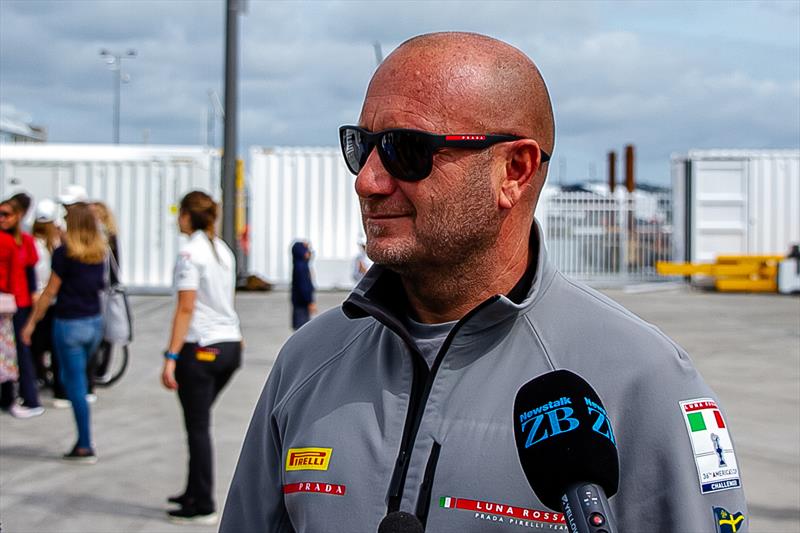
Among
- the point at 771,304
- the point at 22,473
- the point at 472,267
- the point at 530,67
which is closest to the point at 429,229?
the point at 472,267

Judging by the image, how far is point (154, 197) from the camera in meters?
20.4

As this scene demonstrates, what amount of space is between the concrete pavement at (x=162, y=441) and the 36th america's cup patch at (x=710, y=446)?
0.10m

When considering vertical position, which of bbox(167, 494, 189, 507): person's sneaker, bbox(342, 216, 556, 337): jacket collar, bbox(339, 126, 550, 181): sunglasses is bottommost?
bbox(167, 494, 189, 507): person's sneaker

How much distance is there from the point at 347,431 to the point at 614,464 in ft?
2.01

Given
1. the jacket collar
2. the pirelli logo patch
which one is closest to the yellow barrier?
the jacket collar

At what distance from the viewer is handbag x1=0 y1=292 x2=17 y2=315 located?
8078mm

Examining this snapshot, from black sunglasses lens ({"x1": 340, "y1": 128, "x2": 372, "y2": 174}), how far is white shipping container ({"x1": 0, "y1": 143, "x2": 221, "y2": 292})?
737 inches

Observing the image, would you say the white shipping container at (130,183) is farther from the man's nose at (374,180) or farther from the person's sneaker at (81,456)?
the man's nose at (374,180)

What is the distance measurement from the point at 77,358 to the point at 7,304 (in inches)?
56.7

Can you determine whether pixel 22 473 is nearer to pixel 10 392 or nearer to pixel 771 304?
pixel 10 392

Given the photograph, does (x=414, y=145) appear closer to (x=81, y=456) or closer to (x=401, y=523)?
(x=401, y=523)

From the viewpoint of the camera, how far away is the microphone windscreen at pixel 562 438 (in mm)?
1300

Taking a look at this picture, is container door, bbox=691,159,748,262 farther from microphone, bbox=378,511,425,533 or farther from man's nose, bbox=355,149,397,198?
microphone, bbox=378,511,425,533

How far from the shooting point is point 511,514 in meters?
1.60
